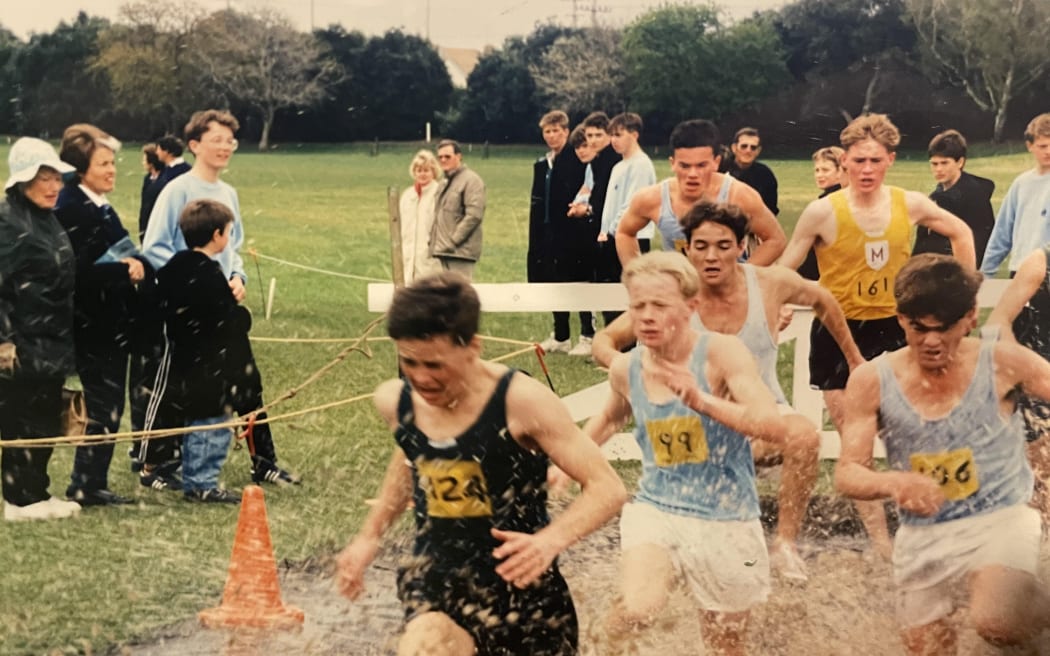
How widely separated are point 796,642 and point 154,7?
295cm

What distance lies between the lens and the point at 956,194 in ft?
17.8

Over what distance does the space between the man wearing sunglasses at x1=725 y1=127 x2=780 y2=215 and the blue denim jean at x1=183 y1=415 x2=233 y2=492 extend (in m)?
1.97

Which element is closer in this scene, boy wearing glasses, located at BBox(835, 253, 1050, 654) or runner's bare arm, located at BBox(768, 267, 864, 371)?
boy wearing glasses, located at BBox(835, 253, 1050, 654)

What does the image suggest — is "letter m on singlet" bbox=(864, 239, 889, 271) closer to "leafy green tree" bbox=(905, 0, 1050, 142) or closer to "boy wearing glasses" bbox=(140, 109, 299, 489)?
"leafy green tree" bbox=(905, 0, 1050, 142)

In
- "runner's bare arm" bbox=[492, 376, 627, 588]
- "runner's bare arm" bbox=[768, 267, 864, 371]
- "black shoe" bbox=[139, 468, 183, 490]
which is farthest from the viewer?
"black shoe" bbox=[139, 468, 183, 490]

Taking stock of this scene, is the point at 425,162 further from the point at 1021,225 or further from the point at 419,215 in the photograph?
the point at 1021,225

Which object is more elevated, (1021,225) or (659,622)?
(1021,225)

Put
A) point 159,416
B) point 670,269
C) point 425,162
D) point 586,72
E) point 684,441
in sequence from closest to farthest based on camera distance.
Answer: point 684,441 < point 670,269 < point 425,162 < point 586,72 < point 159,416

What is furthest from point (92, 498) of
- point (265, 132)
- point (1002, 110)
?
point (1002, 110)

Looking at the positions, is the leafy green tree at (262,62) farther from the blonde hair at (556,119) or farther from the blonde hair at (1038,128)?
the blonde hair at (1038,128)

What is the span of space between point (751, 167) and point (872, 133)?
407 mm

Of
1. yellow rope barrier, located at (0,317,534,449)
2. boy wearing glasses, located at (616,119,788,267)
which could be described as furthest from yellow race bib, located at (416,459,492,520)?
yellow rope barrier, located at (0,317,534,449)

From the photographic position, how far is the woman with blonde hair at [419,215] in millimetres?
5312

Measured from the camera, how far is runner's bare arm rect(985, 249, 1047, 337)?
208 inches
